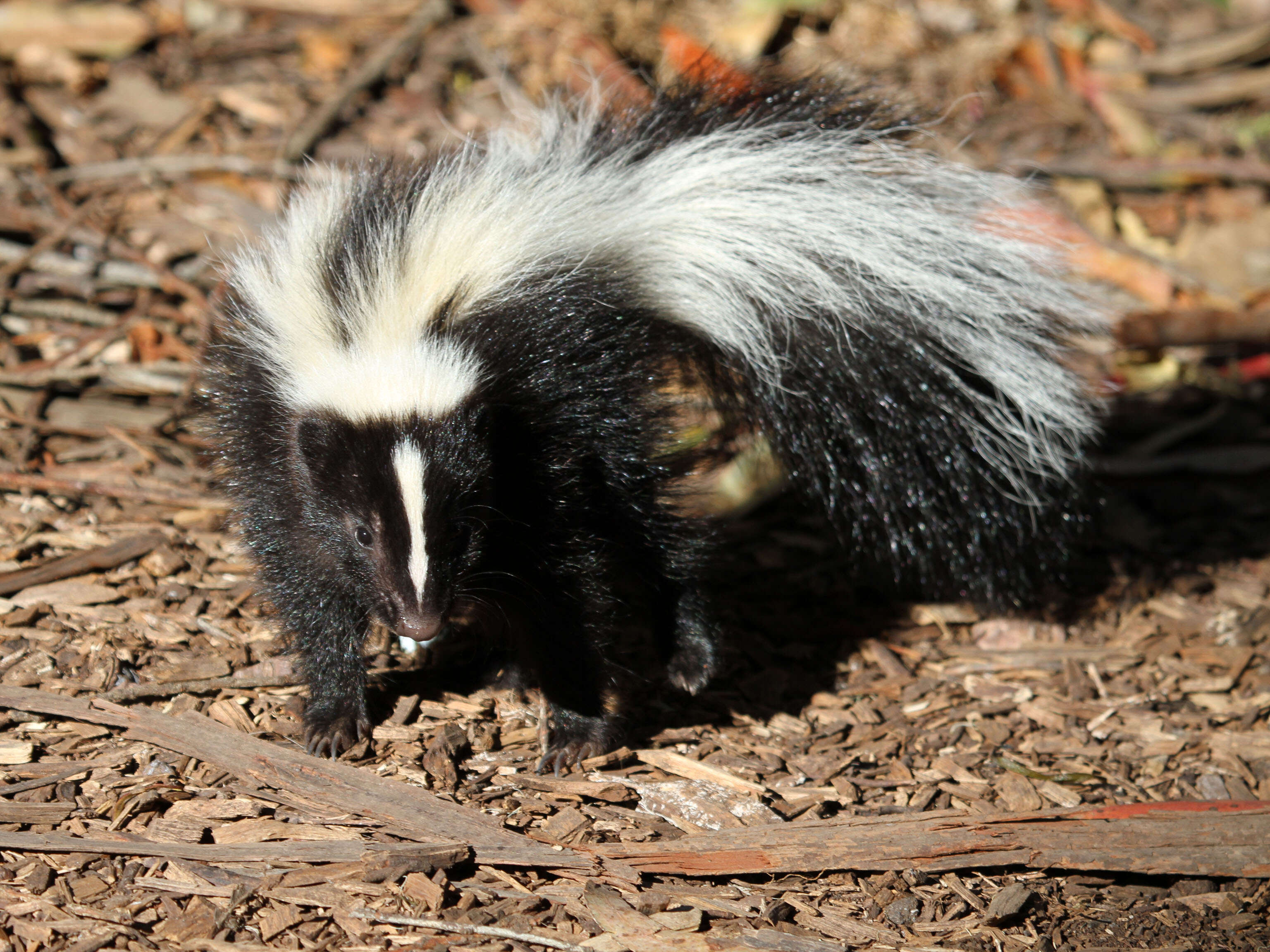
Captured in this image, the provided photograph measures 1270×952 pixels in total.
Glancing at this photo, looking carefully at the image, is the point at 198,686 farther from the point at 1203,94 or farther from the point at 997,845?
the point at 1203,94

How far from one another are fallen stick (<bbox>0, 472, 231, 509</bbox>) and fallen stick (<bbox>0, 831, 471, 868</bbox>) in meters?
1.71

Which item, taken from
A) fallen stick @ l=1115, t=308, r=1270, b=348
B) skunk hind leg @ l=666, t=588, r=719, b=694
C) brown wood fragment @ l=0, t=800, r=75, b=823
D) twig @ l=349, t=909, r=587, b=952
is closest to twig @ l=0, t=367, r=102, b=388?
brown wood fragment @ l=0, t=800, r=75, b=823

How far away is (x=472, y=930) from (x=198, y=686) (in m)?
1.53

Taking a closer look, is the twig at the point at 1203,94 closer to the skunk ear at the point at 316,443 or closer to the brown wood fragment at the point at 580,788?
the brown wood fragment at the point at 580,788

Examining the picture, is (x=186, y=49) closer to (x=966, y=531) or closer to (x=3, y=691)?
(x=3, y=691)

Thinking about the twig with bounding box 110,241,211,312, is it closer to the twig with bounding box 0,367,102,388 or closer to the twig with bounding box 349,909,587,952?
the twig with bounding box 0,367,102,388

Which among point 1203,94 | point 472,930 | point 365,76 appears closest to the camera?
point 472,930

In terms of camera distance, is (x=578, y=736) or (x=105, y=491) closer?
(x=578, y=736)

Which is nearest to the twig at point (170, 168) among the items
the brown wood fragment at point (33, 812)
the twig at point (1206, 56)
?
the brown wood fragment at point (33, 812)

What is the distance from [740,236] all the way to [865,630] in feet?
6.61

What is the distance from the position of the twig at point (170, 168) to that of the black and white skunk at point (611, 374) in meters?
2.47

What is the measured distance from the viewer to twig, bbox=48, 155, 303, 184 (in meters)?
6.95

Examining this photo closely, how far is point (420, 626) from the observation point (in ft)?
12.2

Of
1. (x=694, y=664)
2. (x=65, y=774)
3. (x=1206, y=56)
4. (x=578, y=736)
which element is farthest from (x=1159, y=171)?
(x=65, y=774)
